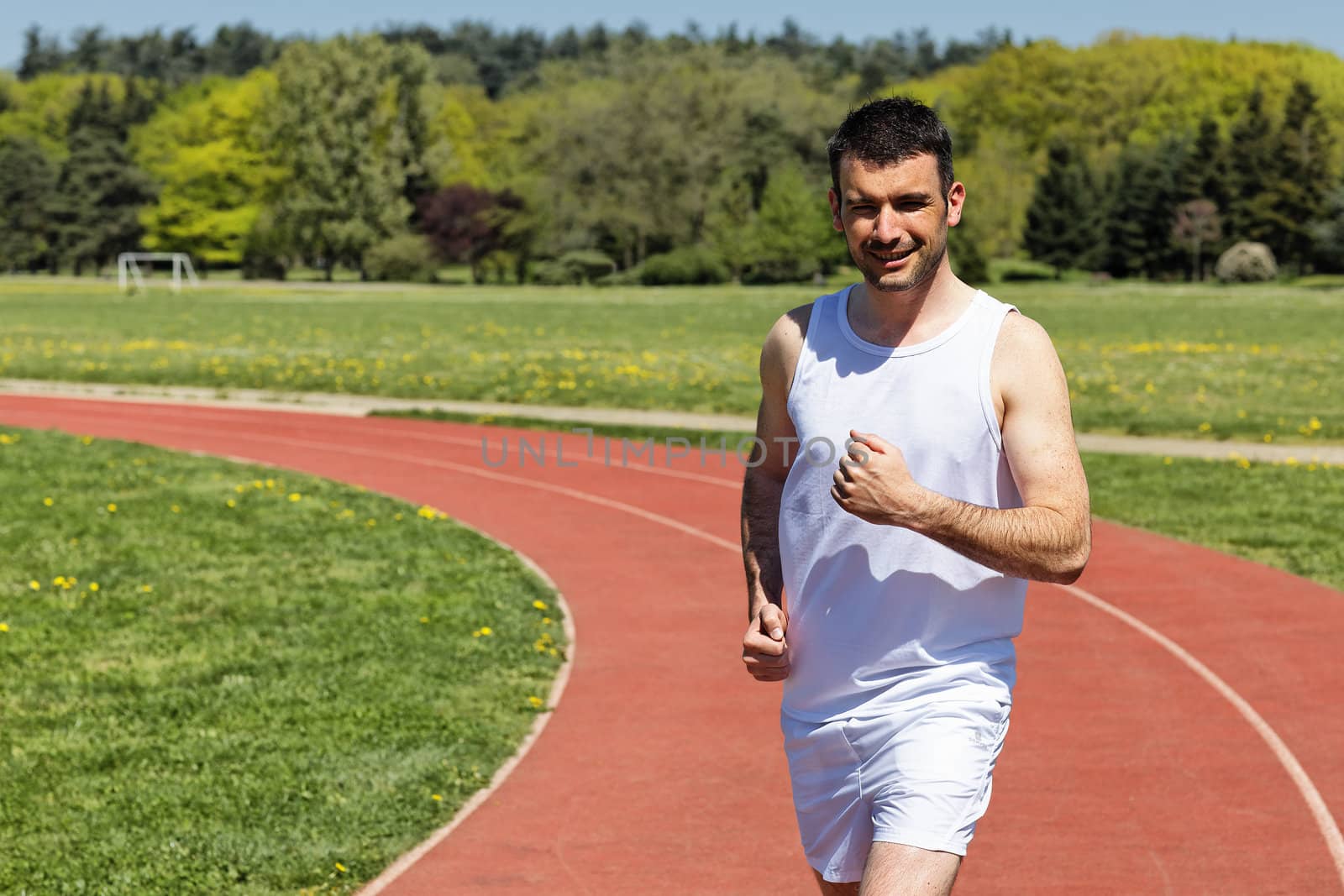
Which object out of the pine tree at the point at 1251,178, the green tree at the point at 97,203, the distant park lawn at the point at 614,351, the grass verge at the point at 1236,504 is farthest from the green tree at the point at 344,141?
the grass verge at the point at 1236,504

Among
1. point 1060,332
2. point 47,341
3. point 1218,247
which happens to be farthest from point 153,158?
point 1060,332

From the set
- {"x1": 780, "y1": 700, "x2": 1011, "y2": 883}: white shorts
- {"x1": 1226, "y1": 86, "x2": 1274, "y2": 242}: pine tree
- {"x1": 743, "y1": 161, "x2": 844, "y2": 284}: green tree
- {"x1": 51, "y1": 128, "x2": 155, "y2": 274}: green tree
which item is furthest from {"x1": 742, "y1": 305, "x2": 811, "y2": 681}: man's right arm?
{"x1": 51, "y1": 128, "x2": 155, "y2": 274}: green tree

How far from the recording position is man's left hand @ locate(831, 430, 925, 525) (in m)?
2.76

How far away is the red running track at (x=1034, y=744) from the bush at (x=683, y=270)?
6420cm

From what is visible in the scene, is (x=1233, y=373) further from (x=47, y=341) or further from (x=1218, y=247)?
(x=1218, y=247)

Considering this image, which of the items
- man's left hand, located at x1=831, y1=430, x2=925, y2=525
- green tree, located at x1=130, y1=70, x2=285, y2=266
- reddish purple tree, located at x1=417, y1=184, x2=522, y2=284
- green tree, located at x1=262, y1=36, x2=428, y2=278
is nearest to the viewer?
man's left hand, located at x1=831, y1=430, x2=925, y2=525

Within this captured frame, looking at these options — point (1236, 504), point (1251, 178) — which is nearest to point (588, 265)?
point (1251, 178)

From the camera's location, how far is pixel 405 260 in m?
84.2

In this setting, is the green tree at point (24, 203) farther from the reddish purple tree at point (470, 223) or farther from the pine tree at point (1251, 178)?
the pine tree at point (1251, 178)

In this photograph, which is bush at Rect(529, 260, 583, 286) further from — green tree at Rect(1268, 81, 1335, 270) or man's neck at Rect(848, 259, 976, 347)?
man's neck at Rect(848, 259, 976, 347)

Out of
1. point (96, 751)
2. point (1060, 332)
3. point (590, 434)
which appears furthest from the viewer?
point (1060, 332)

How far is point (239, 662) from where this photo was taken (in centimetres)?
840

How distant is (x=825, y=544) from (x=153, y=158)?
11182 cm

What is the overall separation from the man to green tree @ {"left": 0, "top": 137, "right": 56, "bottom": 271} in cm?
10310
